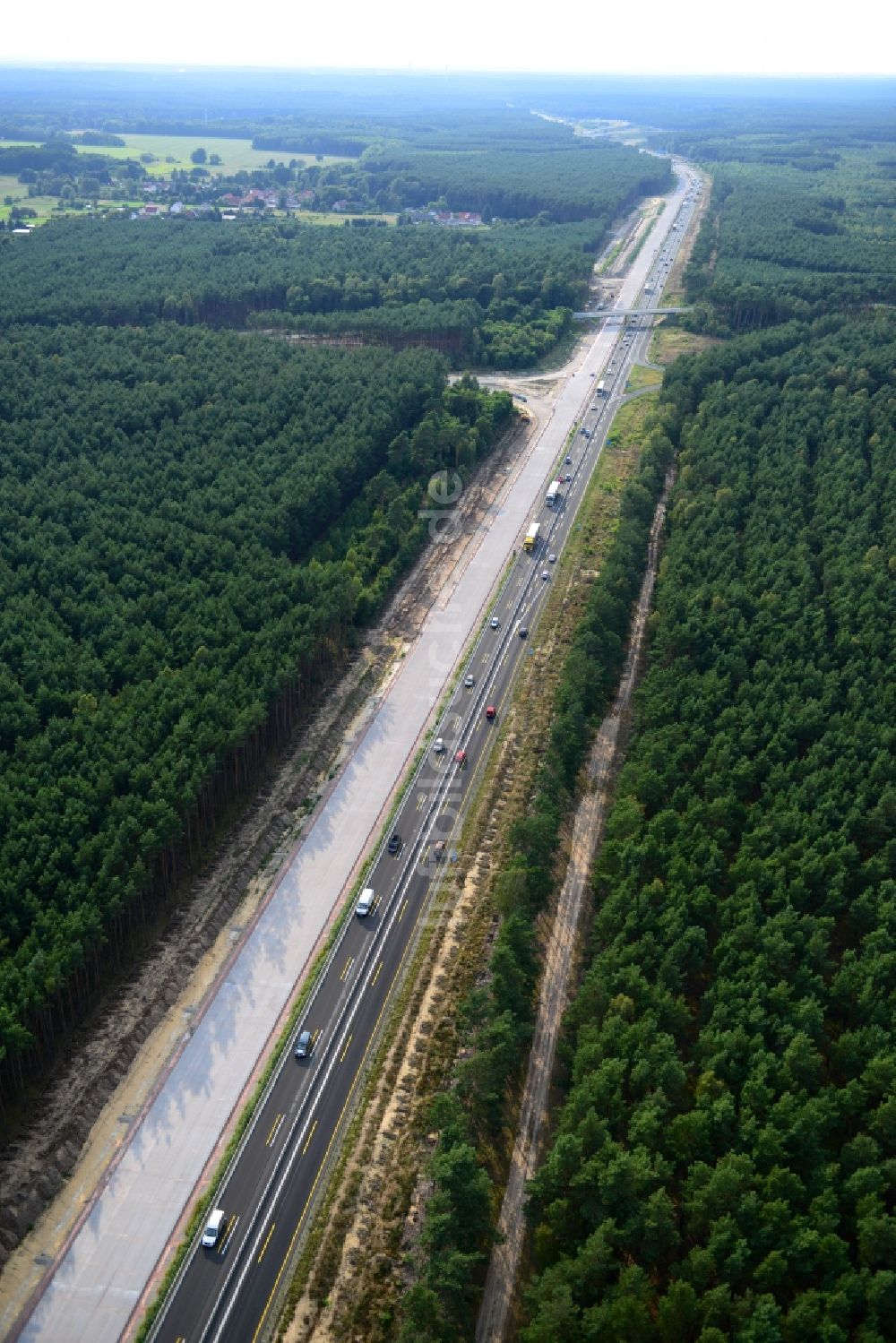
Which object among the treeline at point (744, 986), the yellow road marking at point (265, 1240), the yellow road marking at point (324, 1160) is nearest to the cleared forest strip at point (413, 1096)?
the yellow road marking at point (324, 1160)

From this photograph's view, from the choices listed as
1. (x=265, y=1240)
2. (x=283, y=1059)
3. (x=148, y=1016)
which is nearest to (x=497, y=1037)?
(x=283, y=1059)

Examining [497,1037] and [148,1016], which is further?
[148,1016]

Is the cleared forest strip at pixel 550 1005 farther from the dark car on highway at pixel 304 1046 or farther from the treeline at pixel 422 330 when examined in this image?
the treeline at pixel 422 330

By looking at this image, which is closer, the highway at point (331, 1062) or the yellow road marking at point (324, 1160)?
the yellow road marking at point (324, 1160)

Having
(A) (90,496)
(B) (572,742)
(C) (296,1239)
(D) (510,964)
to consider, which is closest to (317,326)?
(A) (90,496)

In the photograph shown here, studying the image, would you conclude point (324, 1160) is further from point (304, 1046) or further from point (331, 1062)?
point (304, 1046)

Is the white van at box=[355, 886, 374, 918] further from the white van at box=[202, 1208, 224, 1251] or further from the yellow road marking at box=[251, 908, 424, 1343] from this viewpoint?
the white van at box=[202, 1208, 224, 1251]

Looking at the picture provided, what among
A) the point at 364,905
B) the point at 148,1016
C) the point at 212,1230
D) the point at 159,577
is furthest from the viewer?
the point at 159,577
